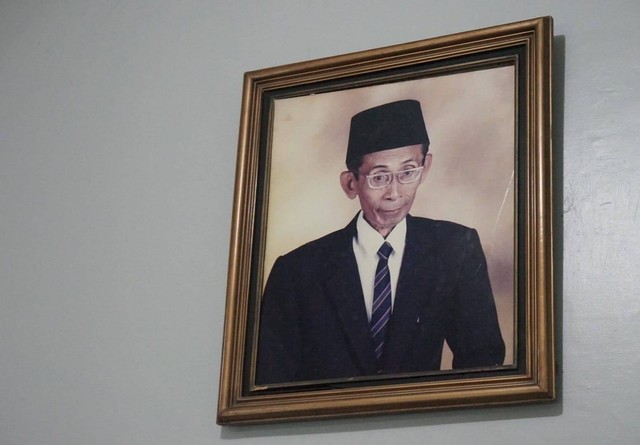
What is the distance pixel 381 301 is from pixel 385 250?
0.29ft

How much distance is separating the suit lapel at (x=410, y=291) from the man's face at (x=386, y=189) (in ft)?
0.14

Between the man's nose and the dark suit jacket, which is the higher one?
the man's nose

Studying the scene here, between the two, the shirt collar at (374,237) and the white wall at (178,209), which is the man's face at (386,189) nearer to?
the shirt collar at (374,237)

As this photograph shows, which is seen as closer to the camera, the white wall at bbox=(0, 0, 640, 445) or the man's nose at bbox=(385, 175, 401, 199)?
the white wall at bbox=(0, 0, 640, 445)

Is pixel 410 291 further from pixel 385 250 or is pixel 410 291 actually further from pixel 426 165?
pixel 426 165

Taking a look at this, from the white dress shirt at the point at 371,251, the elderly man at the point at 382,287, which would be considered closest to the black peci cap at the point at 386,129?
the elderly man at the point at 382,287

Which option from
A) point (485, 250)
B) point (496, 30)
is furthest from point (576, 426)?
point (496, 30)

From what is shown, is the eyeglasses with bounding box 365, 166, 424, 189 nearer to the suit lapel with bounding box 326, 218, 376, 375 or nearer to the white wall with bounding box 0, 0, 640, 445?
the suit lapel with bounding box 326, 218, 376, 375

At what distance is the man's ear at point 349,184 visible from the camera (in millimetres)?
1878

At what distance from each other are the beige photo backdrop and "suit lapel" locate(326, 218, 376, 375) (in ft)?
0.15

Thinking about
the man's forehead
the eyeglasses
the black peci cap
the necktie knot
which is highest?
the black peci cap

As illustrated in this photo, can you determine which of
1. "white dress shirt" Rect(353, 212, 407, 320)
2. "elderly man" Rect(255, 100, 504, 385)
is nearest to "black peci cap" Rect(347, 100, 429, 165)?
"elderly man" Rect(255, 100, 504, 385)

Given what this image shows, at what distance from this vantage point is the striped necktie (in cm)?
176

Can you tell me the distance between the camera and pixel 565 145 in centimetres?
176
